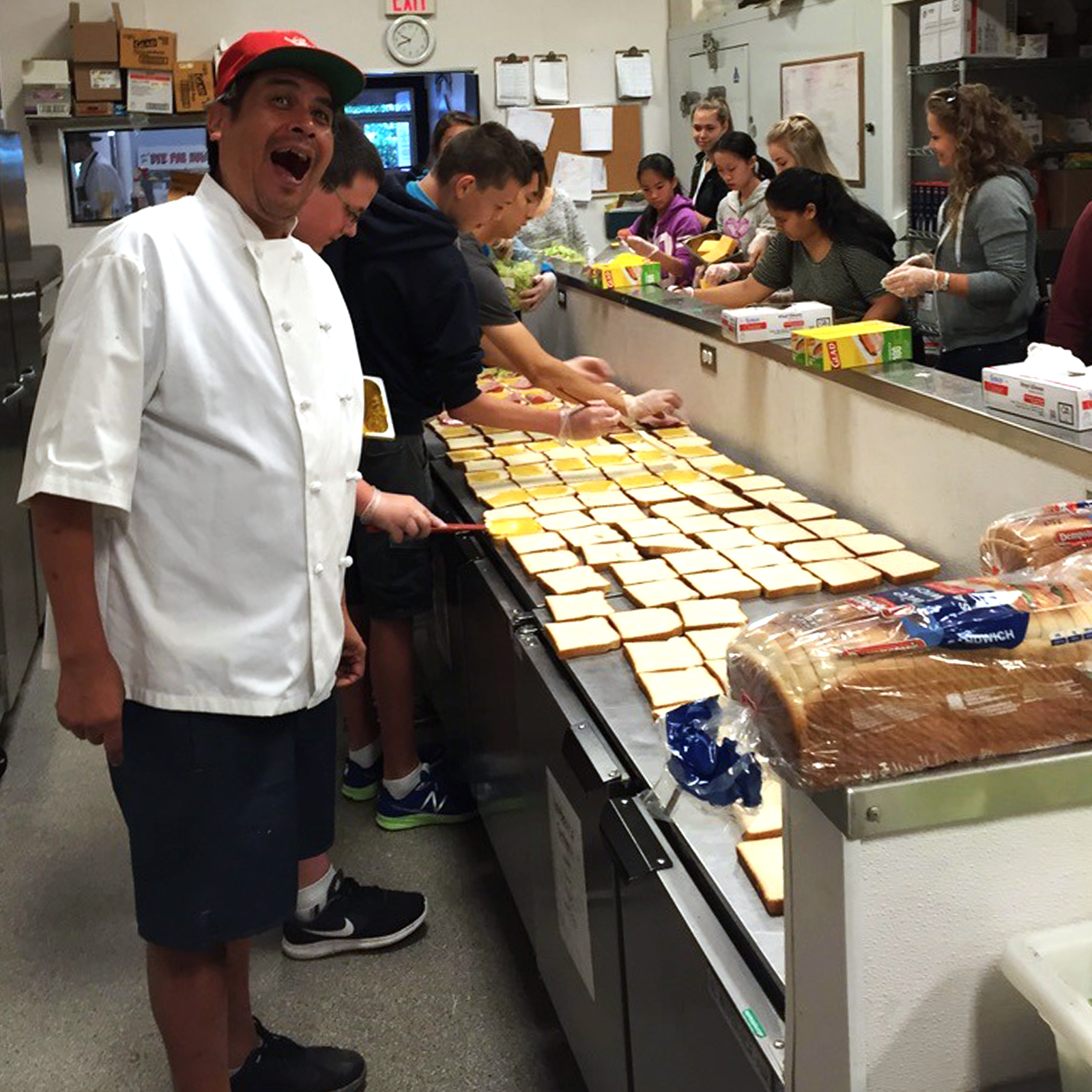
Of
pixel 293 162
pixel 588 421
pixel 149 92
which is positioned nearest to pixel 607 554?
pixel 588 421

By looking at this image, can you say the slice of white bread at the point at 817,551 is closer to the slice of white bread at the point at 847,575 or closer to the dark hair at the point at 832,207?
the slice of white bread at the point at 847,575

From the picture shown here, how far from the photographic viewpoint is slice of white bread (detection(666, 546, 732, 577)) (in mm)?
2256

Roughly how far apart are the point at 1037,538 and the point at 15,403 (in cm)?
330

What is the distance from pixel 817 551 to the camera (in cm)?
226

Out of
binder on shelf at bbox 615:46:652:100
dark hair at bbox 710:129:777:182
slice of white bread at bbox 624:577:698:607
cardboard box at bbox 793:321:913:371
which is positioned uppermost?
binder on shelf at bbox 615:46:652:100

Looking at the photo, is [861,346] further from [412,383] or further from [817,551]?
[412,383]

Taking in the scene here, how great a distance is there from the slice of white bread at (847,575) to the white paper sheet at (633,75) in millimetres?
5925

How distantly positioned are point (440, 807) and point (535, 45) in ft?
18.2

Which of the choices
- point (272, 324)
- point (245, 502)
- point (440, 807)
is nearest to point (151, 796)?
point (245, 502)

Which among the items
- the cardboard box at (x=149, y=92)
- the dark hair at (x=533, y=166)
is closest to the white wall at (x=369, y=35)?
the cardboard box at (x=149, y=92)

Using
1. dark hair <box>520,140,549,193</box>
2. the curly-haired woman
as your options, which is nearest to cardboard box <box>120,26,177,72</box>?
dark hair <box>520,140,549,193</box>

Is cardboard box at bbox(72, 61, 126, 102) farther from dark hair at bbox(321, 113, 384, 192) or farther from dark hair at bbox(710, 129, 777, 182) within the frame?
dark hair at bbox(321, 113, 384, 192)

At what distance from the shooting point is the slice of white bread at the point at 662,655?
1.86m

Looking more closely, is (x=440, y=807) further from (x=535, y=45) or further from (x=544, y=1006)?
(x=535, y=45)
